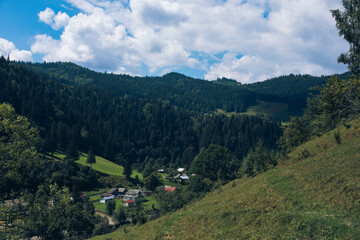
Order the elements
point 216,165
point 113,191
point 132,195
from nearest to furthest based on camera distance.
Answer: point 216,165 < point 132,195 < point 113,191

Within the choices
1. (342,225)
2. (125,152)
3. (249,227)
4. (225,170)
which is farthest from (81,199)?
(125,152)

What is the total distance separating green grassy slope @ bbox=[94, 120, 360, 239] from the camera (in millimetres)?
11188

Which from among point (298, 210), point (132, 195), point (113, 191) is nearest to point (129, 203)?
point (132, 195)

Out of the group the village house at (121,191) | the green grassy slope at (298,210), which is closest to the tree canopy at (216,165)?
the village house at (121,191)

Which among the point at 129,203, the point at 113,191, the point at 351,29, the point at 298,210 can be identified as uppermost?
the point at 351,29

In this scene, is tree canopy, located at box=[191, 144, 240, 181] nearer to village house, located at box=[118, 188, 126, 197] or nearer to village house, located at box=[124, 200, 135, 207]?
village house, located at box=[124, 200, 135, 207]

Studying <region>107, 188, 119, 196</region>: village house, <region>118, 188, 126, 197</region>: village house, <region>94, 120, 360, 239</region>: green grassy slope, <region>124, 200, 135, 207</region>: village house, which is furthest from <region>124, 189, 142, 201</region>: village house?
<region>94, 120, 360, 239</region>: green grassy slope

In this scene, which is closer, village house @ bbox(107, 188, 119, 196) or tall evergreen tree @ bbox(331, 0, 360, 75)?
tall evergreen tree @ bbox(331, 0, 360, 75)

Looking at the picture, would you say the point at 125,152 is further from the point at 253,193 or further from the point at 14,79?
the point at 253,193

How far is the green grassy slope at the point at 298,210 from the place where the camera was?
11188mm

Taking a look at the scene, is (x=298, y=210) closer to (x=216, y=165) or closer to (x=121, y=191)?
(x=216, y=165)

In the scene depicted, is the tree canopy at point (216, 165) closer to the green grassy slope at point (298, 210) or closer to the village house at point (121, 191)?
the village house at point (121, 191)

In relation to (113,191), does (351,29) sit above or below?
above

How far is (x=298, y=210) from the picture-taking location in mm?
14430
